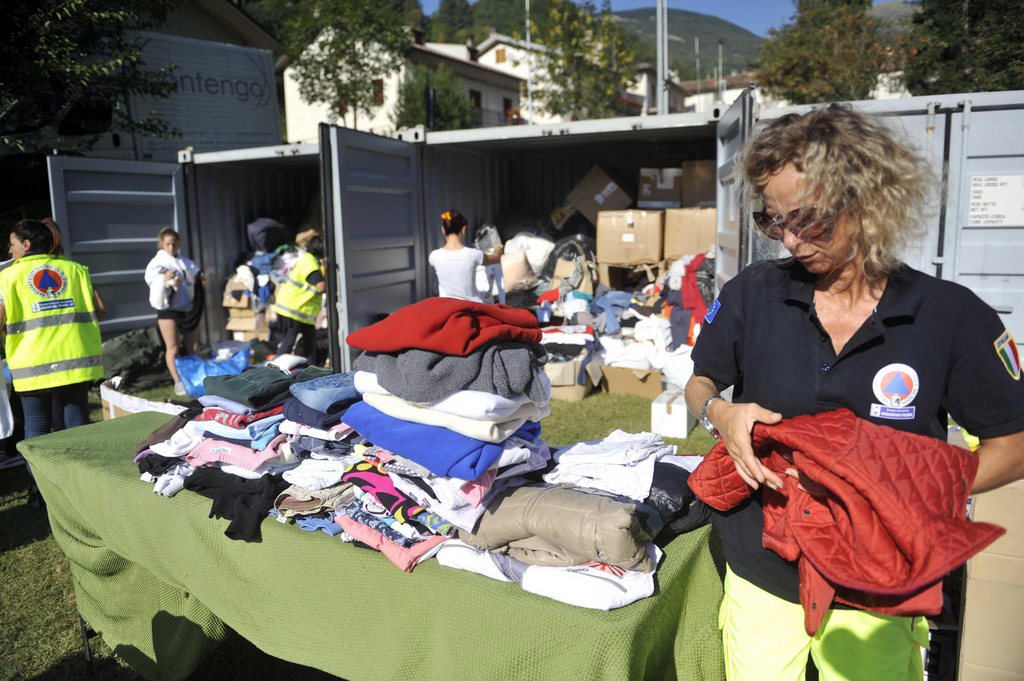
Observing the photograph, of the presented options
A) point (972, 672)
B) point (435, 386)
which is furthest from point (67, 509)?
point (972, 672)

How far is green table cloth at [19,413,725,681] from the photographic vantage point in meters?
1.65

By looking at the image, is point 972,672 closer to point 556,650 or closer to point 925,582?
point 925,582

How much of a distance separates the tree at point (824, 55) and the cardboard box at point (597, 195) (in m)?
15.6

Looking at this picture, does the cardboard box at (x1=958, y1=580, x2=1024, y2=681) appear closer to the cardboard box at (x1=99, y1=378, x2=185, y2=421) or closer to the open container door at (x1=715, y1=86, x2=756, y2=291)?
the open container door at (x1=715, y1=86, x2=756, y2=291)

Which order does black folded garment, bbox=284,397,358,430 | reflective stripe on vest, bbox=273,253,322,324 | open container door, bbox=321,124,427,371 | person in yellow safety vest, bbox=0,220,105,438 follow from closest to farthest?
1. black folded garment, bbox=284,397,358,430
2. person in yellow safety vest, bbox=0,220,105,438
3. open container door, bbox=321,124,427,371
4. reflective stripe on vest, bbox=273,253,322,324

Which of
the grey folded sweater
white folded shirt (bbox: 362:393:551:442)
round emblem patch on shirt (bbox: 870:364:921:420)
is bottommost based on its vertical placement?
white folded shirt (bbox: 362:393:551:442)

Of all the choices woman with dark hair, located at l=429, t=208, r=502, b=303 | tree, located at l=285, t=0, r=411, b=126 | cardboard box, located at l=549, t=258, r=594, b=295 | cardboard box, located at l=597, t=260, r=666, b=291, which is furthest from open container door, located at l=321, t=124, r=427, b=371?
tree, located at l=285, t=0, r=411, b=126

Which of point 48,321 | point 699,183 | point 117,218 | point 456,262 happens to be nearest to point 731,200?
point 456,262

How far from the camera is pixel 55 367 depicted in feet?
13.4

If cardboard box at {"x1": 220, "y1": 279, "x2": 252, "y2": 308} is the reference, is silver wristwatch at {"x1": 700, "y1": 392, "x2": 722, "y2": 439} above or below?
above

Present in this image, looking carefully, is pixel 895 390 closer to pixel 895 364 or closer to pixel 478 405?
pixel 895 364

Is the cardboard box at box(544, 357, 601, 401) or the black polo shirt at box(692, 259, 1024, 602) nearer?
the black polo shirt at box(692, 259, 1024, 602)

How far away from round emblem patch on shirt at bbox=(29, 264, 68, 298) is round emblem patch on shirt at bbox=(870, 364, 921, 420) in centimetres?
424

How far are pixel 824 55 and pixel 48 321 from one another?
26.2 meters
